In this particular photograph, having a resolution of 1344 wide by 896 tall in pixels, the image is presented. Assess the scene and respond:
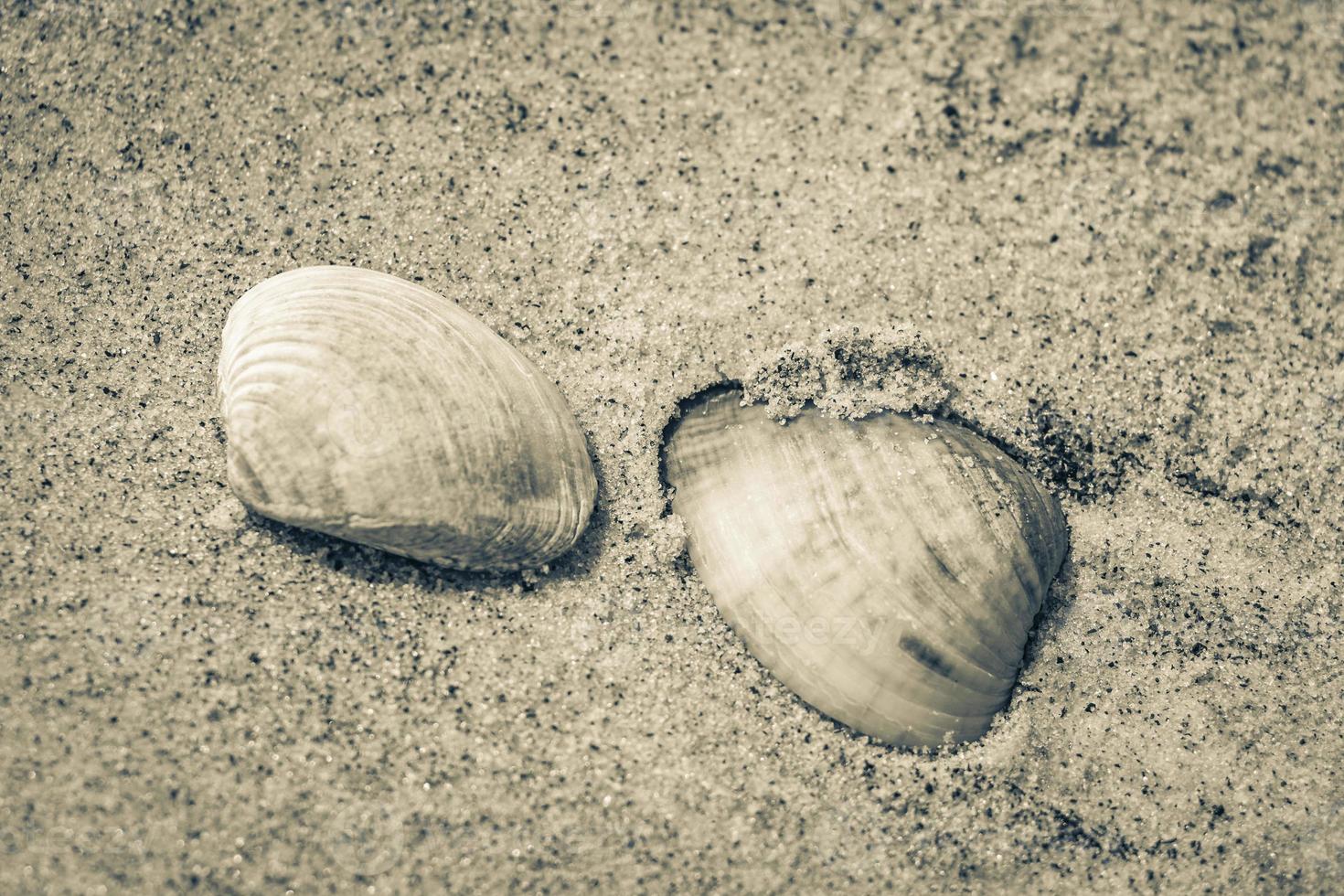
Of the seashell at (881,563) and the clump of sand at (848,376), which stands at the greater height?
the clump of sand at (848,376)

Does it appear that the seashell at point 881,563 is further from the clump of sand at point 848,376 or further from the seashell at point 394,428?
the seashell at point 394,428

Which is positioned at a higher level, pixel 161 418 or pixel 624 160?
pixel 624 160

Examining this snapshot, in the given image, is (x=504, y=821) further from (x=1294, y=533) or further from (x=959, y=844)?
(x=1294, y=533)

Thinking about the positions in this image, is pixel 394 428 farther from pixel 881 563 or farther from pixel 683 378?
pixel 881 563

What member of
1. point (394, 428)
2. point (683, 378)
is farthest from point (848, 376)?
point (394, 428)

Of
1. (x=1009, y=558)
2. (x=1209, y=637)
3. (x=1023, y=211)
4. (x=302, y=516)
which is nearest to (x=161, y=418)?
(x=302, y=516)

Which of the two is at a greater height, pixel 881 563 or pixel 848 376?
pixel 848 376

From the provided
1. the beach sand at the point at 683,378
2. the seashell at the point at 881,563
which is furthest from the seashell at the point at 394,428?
the seashell at the point at 881,563
